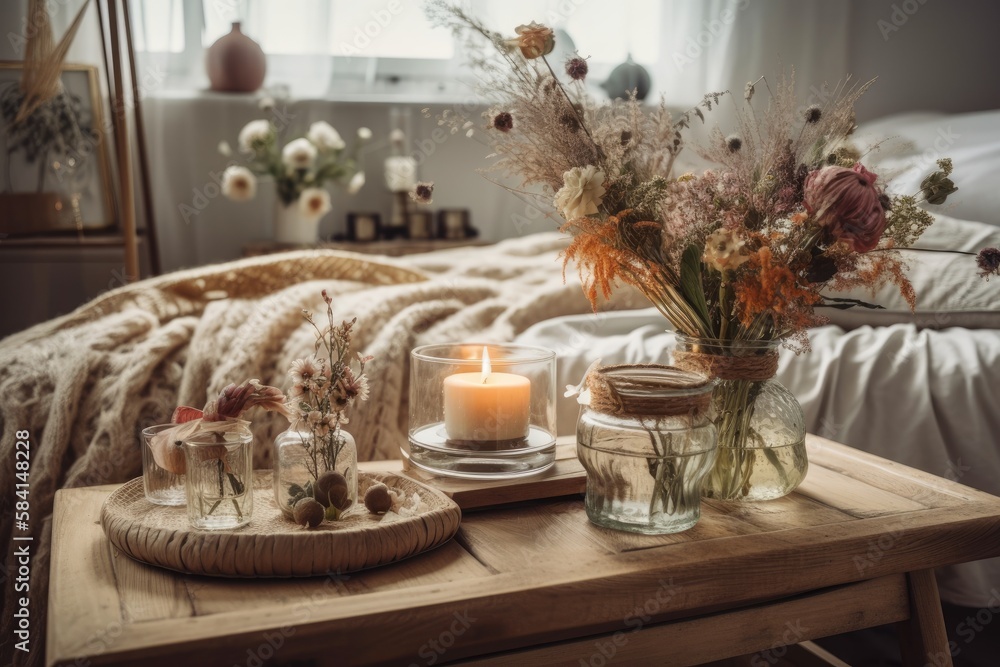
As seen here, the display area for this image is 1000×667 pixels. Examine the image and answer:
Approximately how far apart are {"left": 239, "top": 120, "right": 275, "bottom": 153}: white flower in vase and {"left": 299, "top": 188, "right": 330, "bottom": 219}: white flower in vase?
7.7 inches

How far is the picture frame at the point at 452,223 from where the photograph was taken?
311 centimetres

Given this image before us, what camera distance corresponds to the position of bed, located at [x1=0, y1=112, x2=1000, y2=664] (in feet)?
4.18

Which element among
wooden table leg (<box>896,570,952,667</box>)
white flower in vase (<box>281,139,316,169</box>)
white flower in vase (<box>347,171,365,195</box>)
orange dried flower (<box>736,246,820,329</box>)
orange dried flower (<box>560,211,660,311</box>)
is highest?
white flower in vase (<box>281,139,316,169</box>)

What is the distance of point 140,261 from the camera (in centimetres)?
299

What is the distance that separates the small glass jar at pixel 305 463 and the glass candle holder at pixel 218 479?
0.10 ft

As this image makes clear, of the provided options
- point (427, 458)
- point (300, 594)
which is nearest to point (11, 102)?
point (427, 458)

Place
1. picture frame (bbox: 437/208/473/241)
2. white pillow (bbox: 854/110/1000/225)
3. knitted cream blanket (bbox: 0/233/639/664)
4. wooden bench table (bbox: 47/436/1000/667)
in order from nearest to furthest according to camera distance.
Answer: wooden bench table (bbox: 47/436/1000/667) → knitted cream blanket (bbox: 0/233/639/664) → white pillow (bbox: 854/110/1000/225) → picture frame (bbox: 437/208/473/241)

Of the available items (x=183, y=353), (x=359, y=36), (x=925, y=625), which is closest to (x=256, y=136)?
(x=359, y=36)

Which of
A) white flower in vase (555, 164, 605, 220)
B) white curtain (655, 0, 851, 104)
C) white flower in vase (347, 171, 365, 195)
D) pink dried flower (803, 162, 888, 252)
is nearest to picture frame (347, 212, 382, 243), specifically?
white flower in vase (347, 171, 365, 195)

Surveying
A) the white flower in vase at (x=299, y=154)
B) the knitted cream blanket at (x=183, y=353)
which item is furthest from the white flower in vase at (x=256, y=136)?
the knitted cream blanket at (x=183, y=353)

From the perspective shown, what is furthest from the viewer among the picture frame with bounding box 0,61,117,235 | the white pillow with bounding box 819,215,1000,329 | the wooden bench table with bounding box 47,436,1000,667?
the picture frame with bounding box 0,61,117,235

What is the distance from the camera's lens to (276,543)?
0.68m

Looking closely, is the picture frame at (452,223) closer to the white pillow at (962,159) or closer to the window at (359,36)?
the window at (359,36)

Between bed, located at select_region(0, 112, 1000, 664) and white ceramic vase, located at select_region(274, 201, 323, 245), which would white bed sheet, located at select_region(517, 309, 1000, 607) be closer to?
bed, located at select_region(0, 112, 1000, 664)
